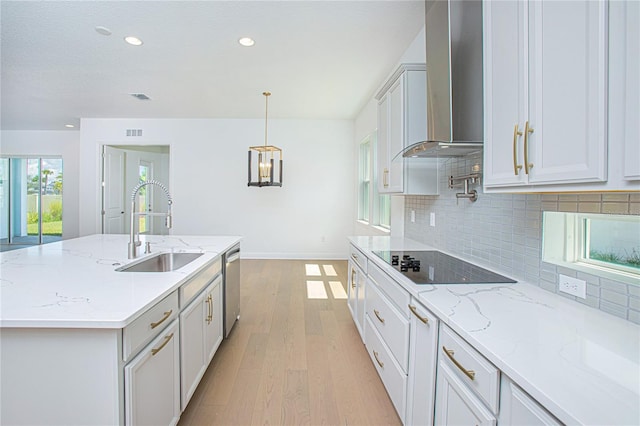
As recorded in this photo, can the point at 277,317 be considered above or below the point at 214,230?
below

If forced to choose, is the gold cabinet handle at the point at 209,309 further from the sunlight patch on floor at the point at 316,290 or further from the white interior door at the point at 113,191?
the white interior door at the point at 113,191

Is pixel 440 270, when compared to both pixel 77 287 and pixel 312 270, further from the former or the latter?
pixel 312 270

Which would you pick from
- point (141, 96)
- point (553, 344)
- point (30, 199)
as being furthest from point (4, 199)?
point (553, 344)

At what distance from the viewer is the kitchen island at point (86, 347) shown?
1089 millimetres

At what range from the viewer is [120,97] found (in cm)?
498

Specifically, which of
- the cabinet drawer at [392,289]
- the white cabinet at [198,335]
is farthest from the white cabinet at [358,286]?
the white cabinet at [198,335]

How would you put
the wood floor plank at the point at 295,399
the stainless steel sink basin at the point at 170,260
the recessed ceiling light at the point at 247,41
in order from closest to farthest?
the wood floor plank at the point at 295,399 < the stainless steel sink basin at the point at 170,260 < the recessed ceiling light at the point at 247,41

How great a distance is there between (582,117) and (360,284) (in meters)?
2.02

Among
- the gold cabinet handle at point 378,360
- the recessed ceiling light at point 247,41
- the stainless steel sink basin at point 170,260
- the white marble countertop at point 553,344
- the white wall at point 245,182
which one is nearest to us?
the white marble countertop at point 553,344

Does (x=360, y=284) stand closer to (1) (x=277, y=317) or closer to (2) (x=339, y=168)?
(1) (x=277, y=317)

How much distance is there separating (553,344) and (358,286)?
1.88 m

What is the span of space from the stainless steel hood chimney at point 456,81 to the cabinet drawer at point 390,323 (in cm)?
100

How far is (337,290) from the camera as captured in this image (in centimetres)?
425

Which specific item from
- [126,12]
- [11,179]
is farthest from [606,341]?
[11,179]
